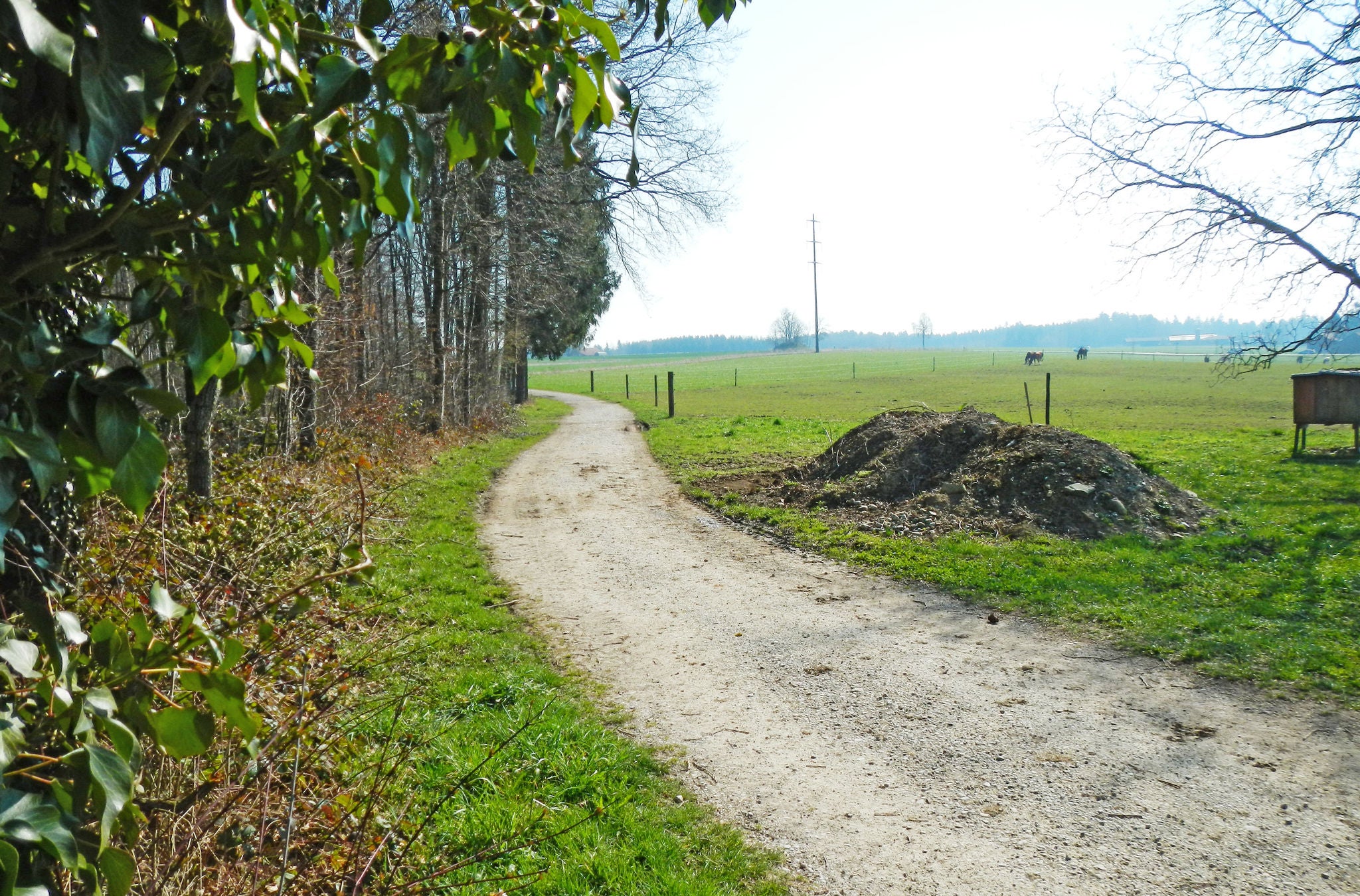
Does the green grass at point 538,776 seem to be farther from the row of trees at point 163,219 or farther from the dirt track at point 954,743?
the row of trees at point 163,219

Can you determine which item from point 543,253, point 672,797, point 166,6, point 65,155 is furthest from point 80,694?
point 543,253

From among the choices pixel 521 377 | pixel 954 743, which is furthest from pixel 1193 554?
pixel 521 377

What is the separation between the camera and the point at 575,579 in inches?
336

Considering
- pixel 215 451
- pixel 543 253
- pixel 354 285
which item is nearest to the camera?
pixel 215 451

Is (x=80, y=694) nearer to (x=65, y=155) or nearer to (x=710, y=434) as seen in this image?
(x=65, y=155)

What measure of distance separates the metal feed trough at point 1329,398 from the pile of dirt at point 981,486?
7059 mm

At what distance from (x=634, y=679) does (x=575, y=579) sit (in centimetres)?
279

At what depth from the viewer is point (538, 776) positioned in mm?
4344

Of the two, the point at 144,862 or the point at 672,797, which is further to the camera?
the point at 672,797

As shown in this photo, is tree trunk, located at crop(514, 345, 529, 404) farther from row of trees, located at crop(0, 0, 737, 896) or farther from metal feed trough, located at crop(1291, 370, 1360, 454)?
row of trees, located at crop(0, 0, 737, 896)

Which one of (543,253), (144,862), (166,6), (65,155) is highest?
(543,253)

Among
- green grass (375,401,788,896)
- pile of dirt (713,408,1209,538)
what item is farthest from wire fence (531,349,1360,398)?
green grass (375,401,788,896)

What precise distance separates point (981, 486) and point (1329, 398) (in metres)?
9.58

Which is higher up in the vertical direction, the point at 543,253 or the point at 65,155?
the point at 543,253
